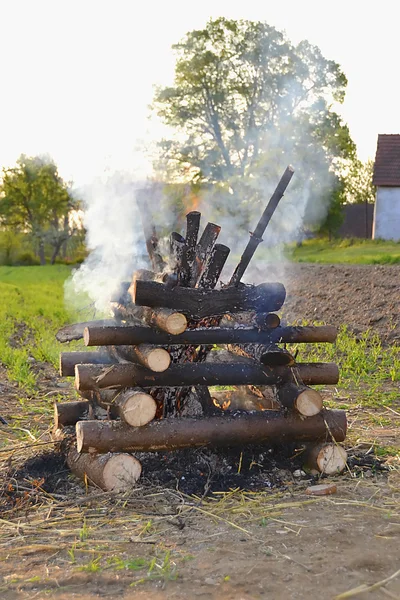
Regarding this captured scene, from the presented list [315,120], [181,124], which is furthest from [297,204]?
[181,124]

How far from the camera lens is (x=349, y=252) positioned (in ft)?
81.9

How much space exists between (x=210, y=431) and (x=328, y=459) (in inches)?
36.2

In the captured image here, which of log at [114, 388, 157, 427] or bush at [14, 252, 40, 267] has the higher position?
log at [114, 388, 157, 427]

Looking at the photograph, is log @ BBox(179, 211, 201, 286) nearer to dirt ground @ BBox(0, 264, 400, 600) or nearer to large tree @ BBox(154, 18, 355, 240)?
dirt ground @ BBox(0, 264, 400, 600)

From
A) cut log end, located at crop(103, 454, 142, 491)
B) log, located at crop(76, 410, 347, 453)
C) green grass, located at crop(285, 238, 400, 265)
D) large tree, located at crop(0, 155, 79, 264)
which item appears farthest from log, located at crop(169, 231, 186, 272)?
large tree, located at crop(0, 155, 79, 264)

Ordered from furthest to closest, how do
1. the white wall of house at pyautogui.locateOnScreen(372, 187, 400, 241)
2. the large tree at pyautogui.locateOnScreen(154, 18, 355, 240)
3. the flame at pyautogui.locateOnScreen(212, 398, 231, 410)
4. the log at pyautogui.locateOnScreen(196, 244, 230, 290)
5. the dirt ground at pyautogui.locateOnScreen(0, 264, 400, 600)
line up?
the white wall of house at pyautogui.locateOnScreen(372, 187, 400, 241) → the large tree at pyautogui.locateOnScreen(154, 18, 355, 240) → the flame at pyautogui.locateOnScreen(212, 398, 231, 410) → the log at pyautogui.locateOnScreen(196, 244, 230, 290) → the dirt ground at pyautogui.locateOnScreen(0, 264, 400, 600)

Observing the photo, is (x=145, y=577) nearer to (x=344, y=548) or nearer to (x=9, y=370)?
(x=344, y=548)

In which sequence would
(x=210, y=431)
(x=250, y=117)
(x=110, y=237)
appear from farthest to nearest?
(x=250, y=117) < (x=110, y=237) < (x=210, y=431)

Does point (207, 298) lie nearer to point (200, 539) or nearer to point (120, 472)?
point (120, 472)

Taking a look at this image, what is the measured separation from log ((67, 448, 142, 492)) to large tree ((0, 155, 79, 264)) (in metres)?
47.4

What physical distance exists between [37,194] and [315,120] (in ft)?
137

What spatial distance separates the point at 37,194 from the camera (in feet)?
179

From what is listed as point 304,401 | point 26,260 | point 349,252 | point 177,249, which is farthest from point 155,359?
point 26,260

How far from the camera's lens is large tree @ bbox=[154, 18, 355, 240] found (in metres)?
11.2
